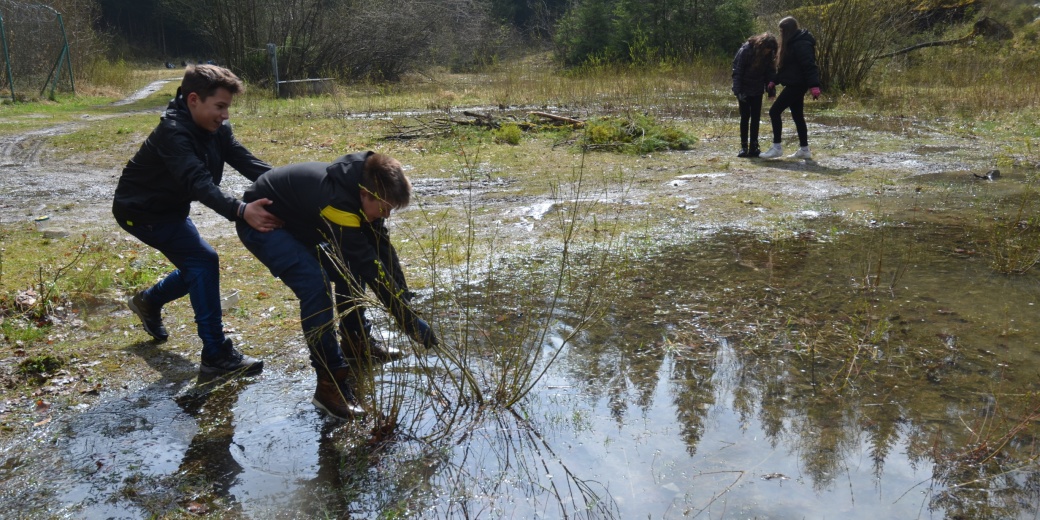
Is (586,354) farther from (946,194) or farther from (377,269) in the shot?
(946,194)

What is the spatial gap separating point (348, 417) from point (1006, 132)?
12146 millimetres

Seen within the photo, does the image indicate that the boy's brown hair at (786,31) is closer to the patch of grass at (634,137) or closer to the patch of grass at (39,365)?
the patch of grass at (634,137)

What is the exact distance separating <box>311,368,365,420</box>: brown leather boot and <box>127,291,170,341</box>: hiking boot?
1433mm

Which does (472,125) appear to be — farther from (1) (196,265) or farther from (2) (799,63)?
(1) (196,265)

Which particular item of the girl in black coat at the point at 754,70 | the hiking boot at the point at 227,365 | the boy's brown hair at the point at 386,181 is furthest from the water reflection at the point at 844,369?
the girl in black coat at the point at 754,70

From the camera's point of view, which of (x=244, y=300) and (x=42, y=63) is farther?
(x=42, y=63)

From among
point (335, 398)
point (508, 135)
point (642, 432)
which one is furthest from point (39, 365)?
point (508, 135)

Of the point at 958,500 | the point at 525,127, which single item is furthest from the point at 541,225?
the point at 525,127

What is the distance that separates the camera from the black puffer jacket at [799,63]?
1009 cm

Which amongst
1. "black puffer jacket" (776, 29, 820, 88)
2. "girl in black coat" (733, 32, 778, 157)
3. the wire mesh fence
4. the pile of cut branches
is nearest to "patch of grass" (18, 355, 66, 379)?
"girl in black coat" (733, 32, 778, 157)

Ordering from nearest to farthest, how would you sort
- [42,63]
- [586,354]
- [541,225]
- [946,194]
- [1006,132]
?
1. [586,354]
2. [541,225]
3. [946,194]
4. [1006,132]
5. [42,63]

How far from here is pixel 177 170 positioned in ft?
12.7

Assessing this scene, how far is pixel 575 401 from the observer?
4219mm

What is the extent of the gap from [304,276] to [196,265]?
0.87m
